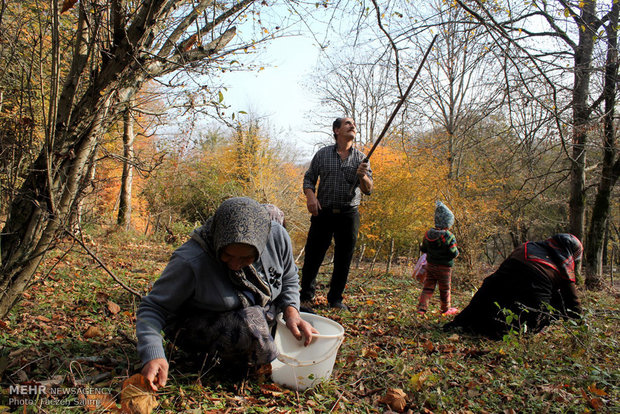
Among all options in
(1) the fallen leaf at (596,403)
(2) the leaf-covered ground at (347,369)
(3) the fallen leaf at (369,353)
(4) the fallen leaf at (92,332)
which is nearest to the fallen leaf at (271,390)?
(2) the leaf-covered ground at (347,369)

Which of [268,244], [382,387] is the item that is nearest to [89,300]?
[268,244]

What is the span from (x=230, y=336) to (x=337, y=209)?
6.80 ft

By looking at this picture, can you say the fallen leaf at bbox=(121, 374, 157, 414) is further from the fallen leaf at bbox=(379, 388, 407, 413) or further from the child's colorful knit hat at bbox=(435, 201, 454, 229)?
the child's colorful knit hat at bbox=(435, 201, 454, 229)

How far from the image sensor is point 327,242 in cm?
394

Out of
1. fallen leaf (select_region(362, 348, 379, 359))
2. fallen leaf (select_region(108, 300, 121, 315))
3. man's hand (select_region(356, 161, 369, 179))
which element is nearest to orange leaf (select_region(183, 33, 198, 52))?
man's hand (select_region(356, 161, 369, 179))

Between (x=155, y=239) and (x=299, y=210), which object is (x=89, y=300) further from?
(x=299, y=210)

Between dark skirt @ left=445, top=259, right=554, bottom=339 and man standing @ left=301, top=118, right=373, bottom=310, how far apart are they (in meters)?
1.28

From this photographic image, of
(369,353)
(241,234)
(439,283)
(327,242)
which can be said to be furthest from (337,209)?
(241,234)

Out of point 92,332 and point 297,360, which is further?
point 92,332

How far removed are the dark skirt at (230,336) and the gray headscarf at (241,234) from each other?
0.35ft

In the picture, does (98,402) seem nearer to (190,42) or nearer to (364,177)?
(364,177)

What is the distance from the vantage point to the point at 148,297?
185 cm

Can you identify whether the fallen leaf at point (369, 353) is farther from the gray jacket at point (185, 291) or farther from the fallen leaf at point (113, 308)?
the fallen leaf at point (113, 308)

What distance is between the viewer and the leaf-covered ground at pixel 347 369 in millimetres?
1859
